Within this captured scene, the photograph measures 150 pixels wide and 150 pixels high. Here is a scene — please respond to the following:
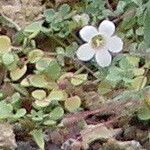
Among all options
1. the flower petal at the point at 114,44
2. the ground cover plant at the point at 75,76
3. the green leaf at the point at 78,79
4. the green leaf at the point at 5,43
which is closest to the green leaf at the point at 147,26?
the ground cover plant at the point at 75,76

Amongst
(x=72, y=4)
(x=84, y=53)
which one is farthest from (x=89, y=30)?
(x=72, y=4)

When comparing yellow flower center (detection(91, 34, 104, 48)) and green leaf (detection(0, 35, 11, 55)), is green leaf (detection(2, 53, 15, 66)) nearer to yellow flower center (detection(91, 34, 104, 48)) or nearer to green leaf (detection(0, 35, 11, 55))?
green leaf (detection(0, 35, 11, 55))

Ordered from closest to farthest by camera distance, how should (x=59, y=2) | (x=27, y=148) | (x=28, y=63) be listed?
(x=27, y=148) → (x=28, y=63) → (x=59, y=2)

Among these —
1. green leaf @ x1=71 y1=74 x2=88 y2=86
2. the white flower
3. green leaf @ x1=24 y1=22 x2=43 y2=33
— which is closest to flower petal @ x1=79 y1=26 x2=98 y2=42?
the white flower

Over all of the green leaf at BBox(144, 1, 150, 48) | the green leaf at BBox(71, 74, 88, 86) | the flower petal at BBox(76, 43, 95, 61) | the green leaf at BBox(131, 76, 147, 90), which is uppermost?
the green leaf at BBox(144, 1, 150, 48)

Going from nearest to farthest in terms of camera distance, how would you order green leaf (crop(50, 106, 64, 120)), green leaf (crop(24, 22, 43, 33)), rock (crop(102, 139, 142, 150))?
1. rock (crop(102, 139, 142, 150))
2. green leaf (crop(50, 106, 64, 120))
3. green leaf (crop(24, 22, 43, 33))

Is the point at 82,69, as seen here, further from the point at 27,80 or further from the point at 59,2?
the point at 59,2

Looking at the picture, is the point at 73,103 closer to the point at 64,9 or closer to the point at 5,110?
the point at 5,110

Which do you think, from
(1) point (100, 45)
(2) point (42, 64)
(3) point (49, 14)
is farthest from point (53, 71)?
(3) point (49, 14)
